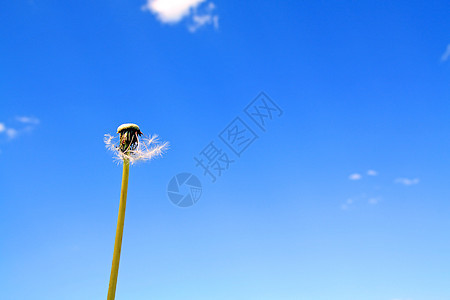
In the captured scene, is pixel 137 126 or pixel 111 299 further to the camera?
pixel 137 126

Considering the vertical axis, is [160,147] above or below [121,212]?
above

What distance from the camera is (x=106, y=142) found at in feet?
52.1

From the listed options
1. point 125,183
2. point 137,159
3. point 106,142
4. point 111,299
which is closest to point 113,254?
point 111,299

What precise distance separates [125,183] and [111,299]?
13.3 ft

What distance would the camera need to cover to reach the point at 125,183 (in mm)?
14328

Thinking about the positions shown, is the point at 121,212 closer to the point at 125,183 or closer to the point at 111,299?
the point at 125,183

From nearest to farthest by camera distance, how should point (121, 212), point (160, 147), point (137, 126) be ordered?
point (121, 212), point (137, 126), point (160, 147)

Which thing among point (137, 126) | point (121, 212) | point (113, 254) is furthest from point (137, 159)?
point (113, 254)

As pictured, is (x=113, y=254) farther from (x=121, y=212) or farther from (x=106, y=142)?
(x=106, y=142)

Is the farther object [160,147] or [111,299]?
[160,147]

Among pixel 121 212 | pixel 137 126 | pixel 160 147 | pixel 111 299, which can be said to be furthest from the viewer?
pixel 160 147

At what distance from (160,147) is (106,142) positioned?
87.5 inches

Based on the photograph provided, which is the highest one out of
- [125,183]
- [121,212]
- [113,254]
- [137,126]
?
[137,126]

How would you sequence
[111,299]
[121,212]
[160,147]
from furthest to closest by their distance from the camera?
[160,147] < [121,212] < [111,299]
